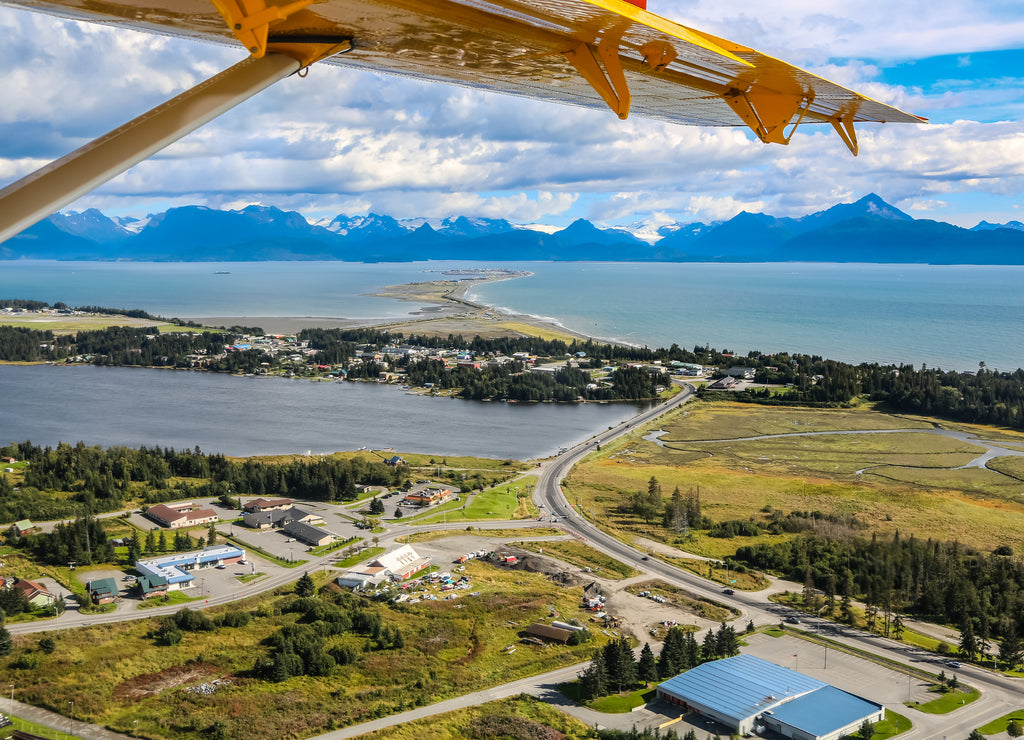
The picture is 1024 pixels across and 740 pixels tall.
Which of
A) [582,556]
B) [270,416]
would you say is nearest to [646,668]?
[582,556]

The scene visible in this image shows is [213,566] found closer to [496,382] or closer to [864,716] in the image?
[864,716]

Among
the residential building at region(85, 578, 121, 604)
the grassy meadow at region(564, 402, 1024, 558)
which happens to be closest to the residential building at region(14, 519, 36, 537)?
the residential building at region(85, 578, 121, 604)

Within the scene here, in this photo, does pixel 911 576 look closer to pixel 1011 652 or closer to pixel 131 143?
pixel 1011 652

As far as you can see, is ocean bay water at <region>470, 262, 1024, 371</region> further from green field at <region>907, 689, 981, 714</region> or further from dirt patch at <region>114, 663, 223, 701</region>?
dirt patch at <region>114, 663, 223, 701</region>

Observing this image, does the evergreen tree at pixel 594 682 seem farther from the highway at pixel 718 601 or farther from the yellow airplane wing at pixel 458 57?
the yellow airplane wing at pixel 458 57

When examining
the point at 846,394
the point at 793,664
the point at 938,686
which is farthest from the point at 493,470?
the point at 846,394

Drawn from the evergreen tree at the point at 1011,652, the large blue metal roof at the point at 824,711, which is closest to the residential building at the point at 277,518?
the large blue metal roof at the point at 824,711

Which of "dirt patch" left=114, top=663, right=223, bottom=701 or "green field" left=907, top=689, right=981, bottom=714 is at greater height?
"green field" left=907, top=689, right=981, bottom=714
